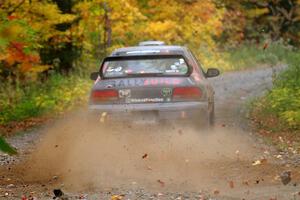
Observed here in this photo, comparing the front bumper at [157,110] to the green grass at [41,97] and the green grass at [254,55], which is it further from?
the green grass at [254,55]

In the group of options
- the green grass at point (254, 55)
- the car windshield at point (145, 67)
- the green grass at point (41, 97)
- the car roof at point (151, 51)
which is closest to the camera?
the car windshield at point (145, 67)

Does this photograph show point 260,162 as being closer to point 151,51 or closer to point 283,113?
point 151,51

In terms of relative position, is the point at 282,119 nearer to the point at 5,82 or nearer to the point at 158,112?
the point at 158,112

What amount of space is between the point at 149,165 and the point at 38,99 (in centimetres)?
864

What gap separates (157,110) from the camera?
9805 millimetres

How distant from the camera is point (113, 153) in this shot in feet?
30.3

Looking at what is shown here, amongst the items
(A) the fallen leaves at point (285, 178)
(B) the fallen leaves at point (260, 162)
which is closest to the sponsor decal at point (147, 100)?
(B) the fallen leaves at point (260, 162)

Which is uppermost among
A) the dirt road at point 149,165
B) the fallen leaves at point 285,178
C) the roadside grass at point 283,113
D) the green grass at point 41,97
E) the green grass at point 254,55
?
the fallen leaves at point 285,178

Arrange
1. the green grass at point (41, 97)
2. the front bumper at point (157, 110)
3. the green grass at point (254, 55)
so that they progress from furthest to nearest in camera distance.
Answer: the green grass at point (254, 55), the green grass at point (41, 97), the front bumper at point (157, 110)

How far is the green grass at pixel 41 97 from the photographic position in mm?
15870

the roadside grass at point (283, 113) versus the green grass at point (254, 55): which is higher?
the roadside grass at point (283, 113)

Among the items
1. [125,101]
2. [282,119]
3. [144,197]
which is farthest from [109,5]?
[144,197]

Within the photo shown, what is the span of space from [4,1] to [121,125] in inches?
291

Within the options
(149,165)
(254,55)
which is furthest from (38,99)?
(254,55)
